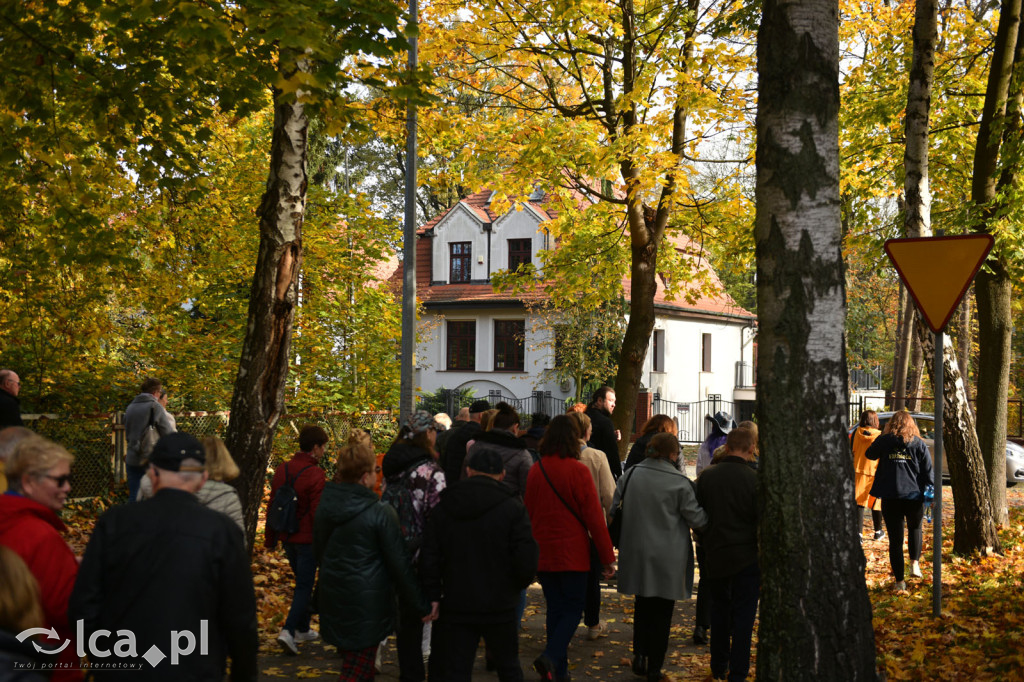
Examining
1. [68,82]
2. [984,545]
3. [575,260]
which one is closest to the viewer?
[68,82]

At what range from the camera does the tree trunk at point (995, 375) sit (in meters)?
12.3

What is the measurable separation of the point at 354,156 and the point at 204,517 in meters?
43.0

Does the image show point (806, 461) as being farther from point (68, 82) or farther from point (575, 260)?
point (575, 260)

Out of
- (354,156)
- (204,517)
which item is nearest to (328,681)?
(204,517)

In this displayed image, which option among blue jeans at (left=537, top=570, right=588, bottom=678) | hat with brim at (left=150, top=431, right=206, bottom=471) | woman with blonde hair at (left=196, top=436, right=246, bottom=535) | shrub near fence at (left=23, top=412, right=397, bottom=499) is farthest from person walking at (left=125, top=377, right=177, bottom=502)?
hat with brim at (left=150, top=431, right=206, bottom=471)

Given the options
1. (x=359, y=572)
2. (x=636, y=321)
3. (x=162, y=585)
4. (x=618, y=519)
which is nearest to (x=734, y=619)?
(x=618, y=519)

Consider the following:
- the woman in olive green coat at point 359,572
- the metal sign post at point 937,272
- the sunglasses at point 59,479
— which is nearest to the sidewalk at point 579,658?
the woman in olive green coat at point 359,572

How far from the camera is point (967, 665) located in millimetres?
6922

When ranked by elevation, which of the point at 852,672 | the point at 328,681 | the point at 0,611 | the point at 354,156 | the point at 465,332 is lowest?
the point at 328,681

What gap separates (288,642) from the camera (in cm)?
757

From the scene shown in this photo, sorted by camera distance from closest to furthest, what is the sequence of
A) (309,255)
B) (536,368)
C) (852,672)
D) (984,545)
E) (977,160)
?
(852,672) < (984,545) < (977,160) < (309,255) < (536,368)

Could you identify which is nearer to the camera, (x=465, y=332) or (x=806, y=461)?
(x=806, y=461)

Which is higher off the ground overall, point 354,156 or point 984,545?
point 354,156

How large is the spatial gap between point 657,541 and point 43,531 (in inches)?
173
